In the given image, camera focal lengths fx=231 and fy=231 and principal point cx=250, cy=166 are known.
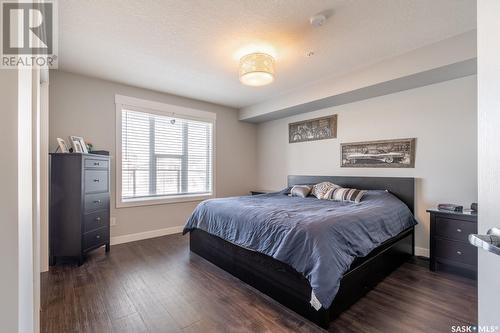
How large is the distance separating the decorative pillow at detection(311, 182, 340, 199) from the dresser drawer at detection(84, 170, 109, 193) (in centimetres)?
306

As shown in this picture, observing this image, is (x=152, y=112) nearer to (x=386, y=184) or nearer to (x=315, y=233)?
(x=315, y=233)

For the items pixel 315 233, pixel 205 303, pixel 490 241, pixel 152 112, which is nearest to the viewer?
pixel 490 241

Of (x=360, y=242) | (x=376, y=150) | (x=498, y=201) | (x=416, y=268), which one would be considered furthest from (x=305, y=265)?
(x=376, y=150)

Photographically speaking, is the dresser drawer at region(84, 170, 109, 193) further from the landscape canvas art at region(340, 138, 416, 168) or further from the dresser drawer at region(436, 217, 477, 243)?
the dresser drawer at region(436, 217, 477, 243)

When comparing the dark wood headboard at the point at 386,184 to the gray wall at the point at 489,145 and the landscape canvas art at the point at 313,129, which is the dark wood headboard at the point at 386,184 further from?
the gray wall at the point at 489,145

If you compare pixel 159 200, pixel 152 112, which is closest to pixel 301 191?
pixel 159 200

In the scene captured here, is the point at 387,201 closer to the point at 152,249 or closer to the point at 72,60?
the point at 152,249

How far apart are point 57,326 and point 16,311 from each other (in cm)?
172

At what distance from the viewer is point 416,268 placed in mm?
2709

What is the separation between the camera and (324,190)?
3.56 m

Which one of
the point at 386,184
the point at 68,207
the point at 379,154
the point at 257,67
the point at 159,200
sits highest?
the point at 257,67

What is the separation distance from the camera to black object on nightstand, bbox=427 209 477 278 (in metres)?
2.40

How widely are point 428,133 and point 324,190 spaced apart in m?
1.53

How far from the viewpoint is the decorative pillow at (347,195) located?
3.12m
